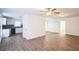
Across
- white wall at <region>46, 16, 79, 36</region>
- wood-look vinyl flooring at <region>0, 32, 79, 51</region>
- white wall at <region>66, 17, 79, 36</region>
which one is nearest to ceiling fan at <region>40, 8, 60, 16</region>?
white wall at <region>46, 16, 79, 36</region>

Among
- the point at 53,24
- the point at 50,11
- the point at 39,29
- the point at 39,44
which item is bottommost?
the point at 39,44

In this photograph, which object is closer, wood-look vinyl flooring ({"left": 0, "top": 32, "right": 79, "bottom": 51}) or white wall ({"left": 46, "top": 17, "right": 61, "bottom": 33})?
wood-look vinyl flooring ({"left": 0, "top": 32, "right": 79, "bottom": 51})

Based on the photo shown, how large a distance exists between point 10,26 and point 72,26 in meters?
1.56

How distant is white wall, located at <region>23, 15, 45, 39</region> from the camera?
2.55 metres

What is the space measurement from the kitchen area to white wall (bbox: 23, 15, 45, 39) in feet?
0.44

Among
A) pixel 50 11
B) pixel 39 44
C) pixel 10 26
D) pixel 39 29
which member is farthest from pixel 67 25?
pixel 10 26

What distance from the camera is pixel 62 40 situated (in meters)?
2.57

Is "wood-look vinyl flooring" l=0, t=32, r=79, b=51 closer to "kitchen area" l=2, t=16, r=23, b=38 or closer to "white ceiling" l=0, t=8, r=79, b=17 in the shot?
"kitchen area" l=2, t=16, r=23, b=38

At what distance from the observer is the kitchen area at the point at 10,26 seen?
8.27 feet

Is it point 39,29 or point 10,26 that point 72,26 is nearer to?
point 39,29

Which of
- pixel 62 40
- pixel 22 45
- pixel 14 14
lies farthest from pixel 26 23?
pixel 62 40

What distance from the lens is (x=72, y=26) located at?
2.68m
